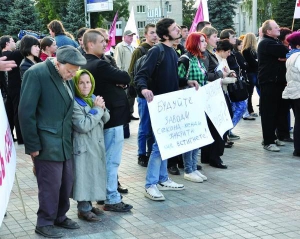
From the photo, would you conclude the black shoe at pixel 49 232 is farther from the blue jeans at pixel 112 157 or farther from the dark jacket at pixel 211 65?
the dark jacket at pixel 211 65

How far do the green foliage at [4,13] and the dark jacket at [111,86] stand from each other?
38.6 metres

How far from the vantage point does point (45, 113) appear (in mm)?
5148

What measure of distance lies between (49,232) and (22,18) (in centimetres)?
3752

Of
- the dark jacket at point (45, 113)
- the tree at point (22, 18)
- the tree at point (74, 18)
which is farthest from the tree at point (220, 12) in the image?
the dark jacket at point (45, 113)

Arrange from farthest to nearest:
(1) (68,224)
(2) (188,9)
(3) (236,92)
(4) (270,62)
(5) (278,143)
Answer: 1. (2) (188,9)
2. (5) (278,143)
3. (4) (270,62)
4. (3) (236,92)
5. (1) (68,224)

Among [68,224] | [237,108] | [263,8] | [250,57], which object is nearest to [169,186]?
[68,224]

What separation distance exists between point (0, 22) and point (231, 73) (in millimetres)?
37904

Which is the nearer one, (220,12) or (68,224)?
(68,224)

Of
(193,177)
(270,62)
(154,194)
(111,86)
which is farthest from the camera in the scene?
(270,62)

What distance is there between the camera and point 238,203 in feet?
20.7

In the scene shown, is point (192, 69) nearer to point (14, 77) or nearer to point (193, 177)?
point (193, 177)

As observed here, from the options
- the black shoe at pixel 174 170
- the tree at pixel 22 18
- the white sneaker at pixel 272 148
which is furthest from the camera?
the tree at pixel 22 18

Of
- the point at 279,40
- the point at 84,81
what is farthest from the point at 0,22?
the point at 84,81

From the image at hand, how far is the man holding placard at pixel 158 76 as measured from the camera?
6.45m
